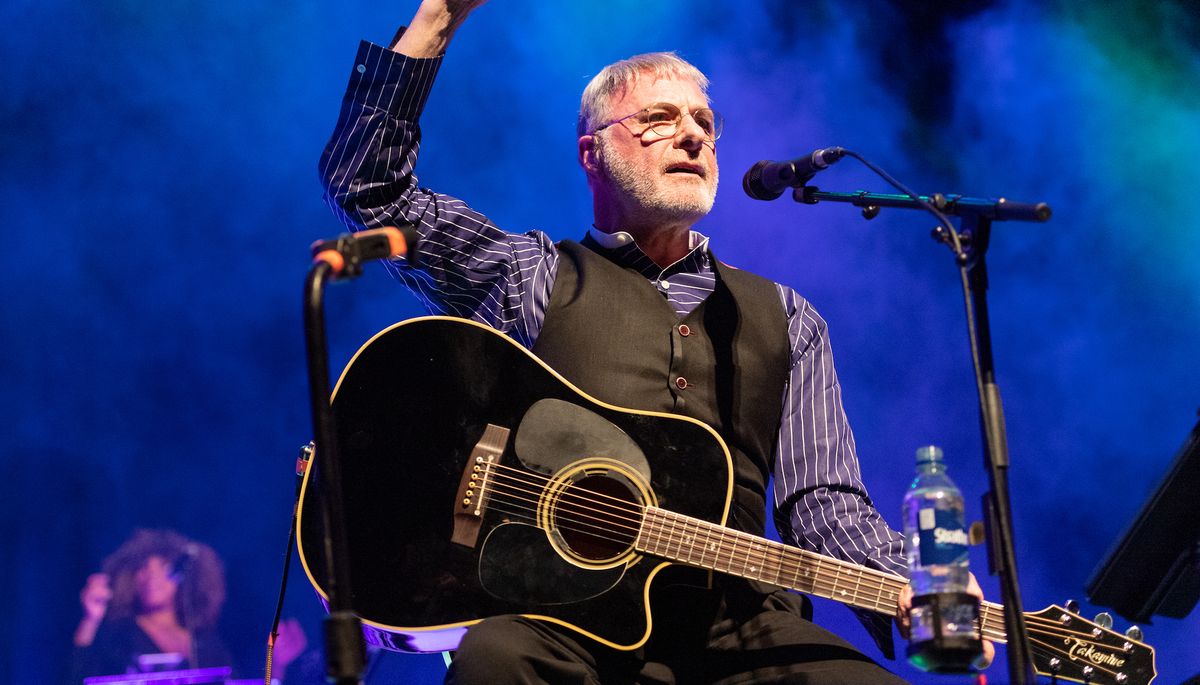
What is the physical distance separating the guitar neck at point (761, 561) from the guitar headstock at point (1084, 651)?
325 millimetres

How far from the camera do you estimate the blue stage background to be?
5441 millimetres

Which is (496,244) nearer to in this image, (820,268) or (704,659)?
(704,659)

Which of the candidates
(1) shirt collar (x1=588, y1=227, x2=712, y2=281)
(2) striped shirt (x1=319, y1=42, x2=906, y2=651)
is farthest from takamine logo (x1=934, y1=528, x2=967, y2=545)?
(1) shirt collar (x1=588, y1=227, x2=712, y2=281)

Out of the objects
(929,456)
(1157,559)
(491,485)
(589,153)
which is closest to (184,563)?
(589,153)

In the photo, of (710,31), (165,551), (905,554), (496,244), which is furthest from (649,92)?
(165,551)

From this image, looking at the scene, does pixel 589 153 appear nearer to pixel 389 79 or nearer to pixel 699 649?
pixel 389 79

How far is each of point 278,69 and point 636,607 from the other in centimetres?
428

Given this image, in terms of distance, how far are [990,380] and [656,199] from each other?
1.51m

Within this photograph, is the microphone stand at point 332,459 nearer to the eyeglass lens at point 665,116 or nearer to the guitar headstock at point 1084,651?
the guitar headstock at point 1084,651

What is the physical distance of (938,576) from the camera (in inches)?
81.9

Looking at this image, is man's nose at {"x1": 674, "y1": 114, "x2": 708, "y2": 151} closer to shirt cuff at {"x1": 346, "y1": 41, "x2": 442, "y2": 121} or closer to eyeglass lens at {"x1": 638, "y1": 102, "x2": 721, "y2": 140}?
eyeglass lens at {"x1": 638, "y1": 102, "x2": 721, "y2": 140}

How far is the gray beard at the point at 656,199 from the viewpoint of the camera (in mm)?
3285

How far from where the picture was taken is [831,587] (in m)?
2.53

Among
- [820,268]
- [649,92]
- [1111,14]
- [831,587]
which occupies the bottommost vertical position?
[831,587]
